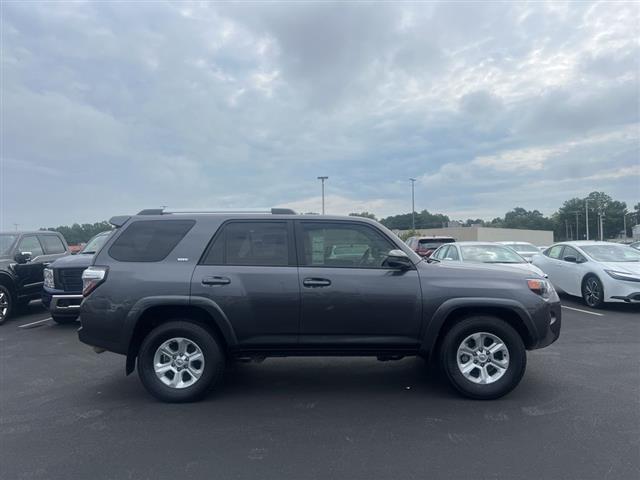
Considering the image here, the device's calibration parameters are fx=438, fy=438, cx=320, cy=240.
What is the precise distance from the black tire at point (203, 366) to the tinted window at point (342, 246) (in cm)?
125

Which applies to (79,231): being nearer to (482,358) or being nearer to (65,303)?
(65,303)

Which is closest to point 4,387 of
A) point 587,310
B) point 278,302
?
point 278,302

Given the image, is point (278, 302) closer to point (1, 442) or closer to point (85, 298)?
point (85, 298)

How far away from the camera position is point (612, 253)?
33.0ft

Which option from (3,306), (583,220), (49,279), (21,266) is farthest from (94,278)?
(583,220)

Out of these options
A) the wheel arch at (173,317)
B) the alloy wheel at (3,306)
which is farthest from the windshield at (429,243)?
the wheel arch at (173,317)

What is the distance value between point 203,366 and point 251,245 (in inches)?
51.4

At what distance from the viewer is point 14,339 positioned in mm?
7543

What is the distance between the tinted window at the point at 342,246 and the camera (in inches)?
179

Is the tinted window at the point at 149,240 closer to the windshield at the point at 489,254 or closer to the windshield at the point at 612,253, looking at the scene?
the windshield at the point at 489,254

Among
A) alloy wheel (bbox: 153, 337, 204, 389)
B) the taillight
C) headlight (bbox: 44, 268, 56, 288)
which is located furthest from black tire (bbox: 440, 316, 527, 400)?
headlight (bbox: 44, 268, 56, 288)

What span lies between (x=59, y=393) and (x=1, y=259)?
5.85m

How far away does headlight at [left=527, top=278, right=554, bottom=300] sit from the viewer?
4.52 meters

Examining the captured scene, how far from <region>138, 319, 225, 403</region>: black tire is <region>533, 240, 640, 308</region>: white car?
330 inches
